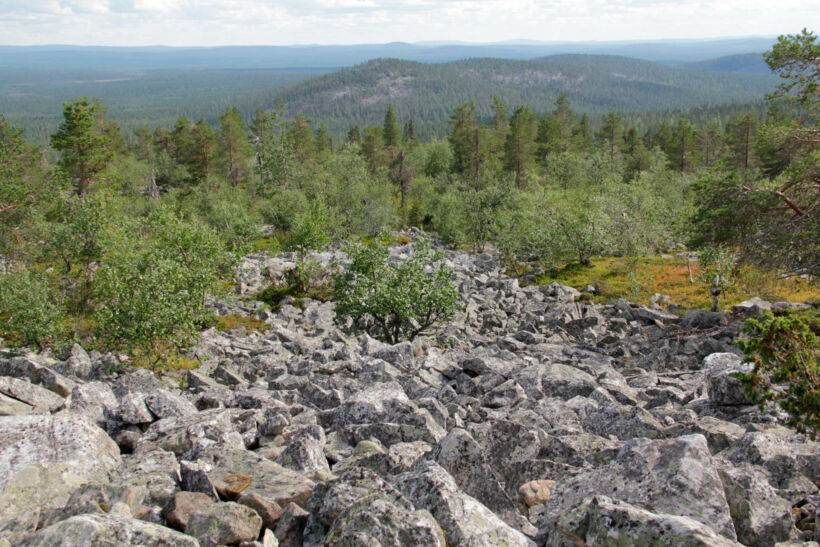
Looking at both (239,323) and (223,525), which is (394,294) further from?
(223,525)

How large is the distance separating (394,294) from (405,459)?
14226 millimetres

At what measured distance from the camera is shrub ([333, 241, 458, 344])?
23.7 metres

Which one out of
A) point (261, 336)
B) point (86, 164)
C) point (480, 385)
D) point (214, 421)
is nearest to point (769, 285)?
point (480, 385)

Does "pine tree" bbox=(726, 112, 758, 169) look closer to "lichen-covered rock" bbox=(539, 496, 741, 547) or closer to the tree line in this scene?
the tree line

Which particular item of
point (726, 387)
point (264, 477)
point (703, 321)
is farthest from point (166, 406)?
point (703, 321)

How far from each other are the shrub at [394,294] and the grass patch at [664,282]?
622 inches

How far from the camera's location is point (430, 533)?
598 centimetres

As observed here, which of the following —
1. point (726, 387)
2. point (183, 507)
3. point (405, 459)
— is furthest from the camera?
point (726, 387)

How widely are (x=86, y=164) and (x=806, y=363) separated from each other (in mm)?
59087

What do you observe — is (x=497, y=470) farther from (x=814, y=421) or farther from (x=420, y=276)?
(x=420, y=276)

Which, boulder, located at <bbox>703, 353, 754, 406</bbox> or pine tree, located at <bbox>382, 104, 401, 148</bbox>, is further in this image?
pine tree, located at <bbox>382, 104, 401, 148</bbox>

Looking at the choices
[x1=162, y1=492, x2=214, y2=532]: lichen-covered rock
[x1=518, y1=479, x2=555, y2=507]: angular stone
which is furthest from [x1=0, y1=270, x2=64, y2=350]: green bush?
[x1=518, y1=479, x2=555, y2=507]: angular stone

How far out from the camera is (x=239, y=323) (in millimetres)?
30625

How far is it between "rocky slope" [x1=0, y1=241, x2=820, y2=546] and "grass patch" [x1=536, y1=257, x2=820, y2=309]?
19.6 metres
